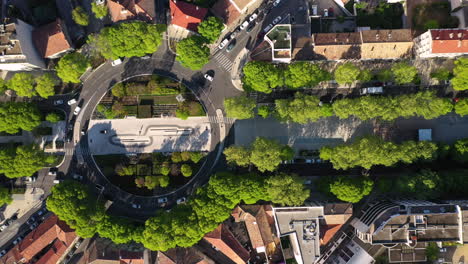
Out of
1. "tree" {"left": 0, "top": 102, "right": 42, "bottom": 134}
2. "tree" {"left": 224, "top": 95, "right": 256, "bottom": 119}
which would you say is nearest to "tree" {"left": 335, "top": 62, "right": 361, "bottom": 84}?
"tree" {"left": 224, "top": 95, "right": 256, "bottom": 119}

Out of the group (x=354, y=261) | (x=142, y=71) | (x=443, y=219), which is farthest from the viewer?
(x=142, y=71)

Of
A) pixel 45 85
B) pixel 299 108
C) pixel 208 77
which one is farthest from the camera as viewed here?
pixel 208 77

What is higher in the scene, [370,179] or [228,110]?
[228,110]

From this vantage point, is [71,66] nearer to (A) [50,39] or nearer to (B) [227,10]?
(A) [50,39]

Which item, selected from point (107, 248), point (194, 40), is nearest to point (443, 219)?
point (194, 40)

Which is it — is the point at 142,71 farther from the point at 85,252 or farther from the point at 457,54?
the point at 457,54

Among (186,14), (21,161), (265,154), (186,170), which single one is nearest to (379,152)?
(265,154)

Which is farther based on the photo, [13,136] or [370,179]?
[13,136]
